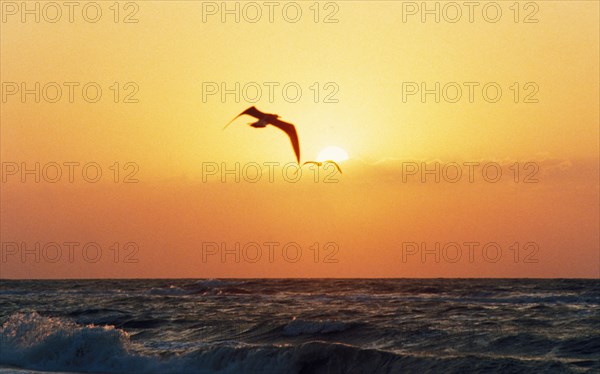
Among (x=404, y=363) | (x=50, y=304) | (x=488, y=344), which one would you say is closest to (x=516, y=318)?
(x=488, y=344)

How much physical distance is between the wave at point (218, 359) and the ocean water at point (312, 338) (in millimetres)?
23

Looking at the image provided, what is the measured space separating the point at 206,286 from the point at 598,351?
33315 millimetres

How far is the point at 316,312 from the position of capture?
27484mm

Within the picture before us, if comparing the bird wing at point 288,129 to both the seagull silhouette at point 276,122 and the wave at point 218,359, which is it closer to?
the seagull silhouette at point 276,122

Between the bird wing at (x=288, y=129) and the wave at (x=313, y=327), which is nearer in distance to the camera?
the bird wing at (x=288, y=129)

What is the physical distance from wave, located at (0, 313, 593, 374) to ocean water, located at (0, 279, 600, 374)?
0.08ft

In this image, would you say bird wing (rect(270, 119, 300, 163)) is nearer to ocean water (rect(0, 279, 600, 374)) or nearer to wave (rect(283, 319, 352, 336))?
ocean water (rect(0, 279, 600, 374))

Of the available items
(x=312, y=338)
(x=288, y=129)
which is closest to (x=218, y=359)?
(x=312, y=338)

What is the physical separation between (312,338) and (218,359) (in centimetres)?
359

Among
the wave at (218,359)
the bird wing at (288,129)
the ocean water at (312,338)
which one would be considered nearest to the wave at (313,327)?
the ocean water at (312,338)

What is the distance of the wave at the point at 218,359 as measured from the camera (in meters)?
16.5

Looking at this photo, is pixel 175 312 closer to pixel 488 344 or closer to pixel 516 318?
pixel 516 318

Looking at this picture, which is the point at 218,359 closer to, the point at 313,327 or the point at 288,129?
the point at 313,327

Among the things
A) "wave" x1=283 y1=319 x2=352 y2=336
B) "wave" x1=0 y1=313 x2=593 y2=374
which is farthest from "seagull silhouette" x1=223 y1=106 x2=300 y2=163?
"wave" x1=283 y1=319 x2=352 y2=336
